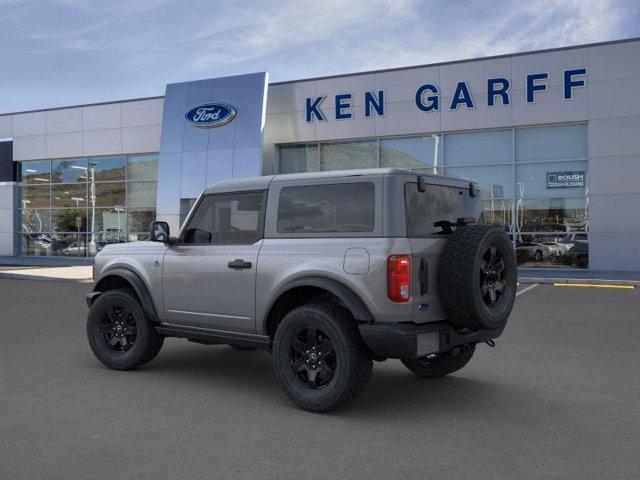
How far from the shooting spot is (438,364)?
618 centimetres

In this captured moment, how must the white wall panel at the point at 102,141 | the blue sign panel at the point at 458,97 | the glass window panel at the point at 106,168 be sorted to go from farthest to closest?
the glass window panel at the point at 106,168, the white wall panel at the point at 102,141, the blue sign panel at the point at 458,97

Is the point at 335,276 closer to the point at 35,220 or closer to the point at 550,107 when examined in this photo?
the point at 550,107

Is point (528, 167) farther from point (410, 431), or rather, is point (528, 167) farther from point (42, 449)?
point (42, 449)

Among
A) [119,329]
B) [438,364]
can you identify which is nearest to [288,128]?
[119,329]

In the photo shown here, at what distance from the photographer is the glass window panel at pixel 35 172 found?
29750 millimetres

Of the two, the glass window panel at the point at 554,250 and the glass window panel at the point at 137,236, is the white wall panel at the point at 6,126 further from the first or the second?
the glass window panel at the point at 554,250

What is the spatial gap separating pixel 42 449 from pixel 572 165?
19.1 metres

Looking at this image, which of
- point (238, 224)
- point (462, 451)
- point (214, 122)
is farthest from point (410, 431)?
point (214, 122)

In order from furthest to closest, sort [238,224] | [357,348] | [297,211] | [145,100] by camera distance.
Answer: [145,100] < [238,224] < [297,211] < [357,348]

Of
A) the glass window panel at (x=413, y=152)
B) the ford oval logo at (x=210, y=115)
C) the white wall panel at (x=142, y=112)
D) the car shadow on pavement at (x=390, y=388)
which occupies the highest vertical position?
the white wall panel at (x=142, y=112)

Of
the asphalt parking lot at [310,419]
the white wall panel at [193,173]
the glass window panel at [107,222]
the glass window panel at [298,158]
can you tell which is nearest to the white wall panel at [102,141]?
the glass window panel at [107,222]

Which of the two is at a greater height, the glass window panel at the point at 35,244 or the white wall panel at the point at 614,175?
the white wall panel at the point at 614,175

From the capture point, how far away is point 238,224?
592 centimetres

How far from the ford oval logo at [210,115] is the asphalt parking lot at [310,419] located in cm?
1645
